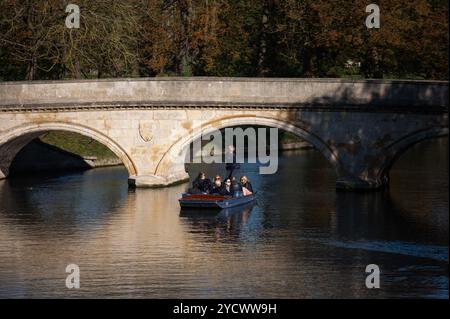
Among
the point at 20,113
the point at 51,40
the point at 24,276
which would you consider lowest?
the point at 24,276

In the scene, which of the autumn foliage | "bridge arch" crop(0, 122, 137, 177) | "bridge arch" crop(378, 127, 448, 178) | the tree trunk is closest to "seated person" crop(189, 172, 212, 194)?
"bridge arch" crop(0, 122, 137, 177)

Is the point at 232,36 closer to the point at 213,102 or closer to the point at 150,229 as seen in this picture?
the point at 213,102

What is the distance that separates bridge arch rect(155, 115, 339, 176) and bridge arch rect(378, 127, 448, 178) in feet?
6.60

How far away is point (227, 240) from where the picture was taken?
4012 centimetres

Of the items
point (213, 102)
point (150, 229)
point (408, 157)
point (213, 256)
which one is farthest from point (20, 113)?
point (408, 157)

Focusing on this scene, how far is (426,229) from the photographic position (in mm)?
41812

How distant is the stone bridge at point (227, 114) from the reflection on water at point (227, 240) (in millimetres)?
1605

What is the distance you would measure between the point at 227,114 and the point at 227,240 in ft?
36.9

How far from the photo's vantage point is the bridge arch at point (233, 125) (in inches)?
1962

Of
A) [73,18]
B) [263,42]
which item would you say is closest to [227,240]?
[73,18]

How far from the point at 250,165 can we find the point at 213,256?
24.8 m

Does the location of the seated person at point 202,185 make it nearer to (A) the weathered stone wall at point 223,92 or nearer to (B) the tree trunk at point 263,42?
(A) the weathered stone wall at point 223,92

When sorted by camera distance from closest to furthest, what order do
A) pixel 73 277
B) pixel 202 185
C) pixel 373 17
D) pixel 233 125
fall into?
pixel 73 277 → pixel 202 185 → pixel 233 125 → pixel 373 17

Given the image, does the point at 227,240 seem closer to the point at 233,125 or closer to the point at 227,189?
the point at 227,189
